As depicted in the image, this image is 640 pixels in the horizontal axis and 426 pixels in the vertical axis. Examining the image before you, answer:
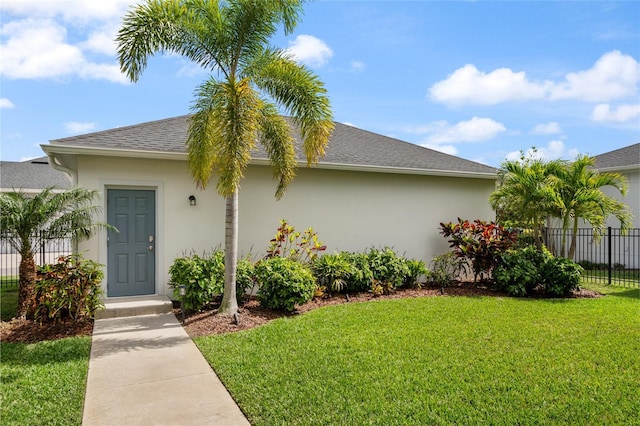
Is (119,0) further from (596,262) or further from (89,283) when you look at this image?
(596,262)

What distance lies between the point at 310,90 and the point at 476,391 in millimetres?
5505

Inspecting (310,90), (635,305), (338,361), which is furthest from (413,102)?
(338,361)

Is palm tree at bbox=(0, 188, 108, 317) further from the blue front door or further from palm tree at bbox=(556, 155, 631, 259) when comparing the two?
palm tree at bbox=(556, 155, 631, 259)

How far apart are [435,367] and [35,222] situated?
6.96 metres

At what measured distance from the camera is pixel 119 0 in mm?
6488

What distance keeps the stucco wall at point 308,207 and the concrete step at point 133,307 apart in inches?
22.2


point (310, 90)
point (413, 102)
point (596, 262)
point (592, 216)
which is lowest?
point (596, 262)

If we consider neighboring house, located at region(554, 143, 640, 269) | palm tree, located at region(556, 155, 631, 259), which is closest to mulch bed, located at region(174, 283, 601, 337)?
palm tree, located at region(556, 155, 631, 259)

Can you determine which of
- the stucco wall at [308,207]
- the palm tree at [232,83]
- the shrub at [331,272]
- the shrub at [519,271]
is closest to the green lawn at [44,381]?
the palm tree at [232,83]

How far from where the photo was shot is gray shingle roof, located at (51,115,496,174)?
7.88 meters

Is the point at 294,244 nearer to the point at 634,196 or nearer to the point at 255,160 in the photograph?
the point at 255,160

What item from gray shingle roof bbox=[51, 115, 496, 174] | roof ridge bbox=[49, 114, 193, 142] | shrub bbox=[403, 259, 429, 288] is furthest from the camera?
shrub bbox=[403, 259, 429, 288]

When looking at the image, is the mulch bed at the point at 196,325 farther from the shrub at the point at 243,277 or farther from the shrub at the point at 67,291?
the shrub at the point at 243,277

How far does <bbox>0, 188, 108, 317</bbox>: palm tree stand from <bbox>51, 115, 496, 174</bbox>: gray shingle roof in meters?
1.07
